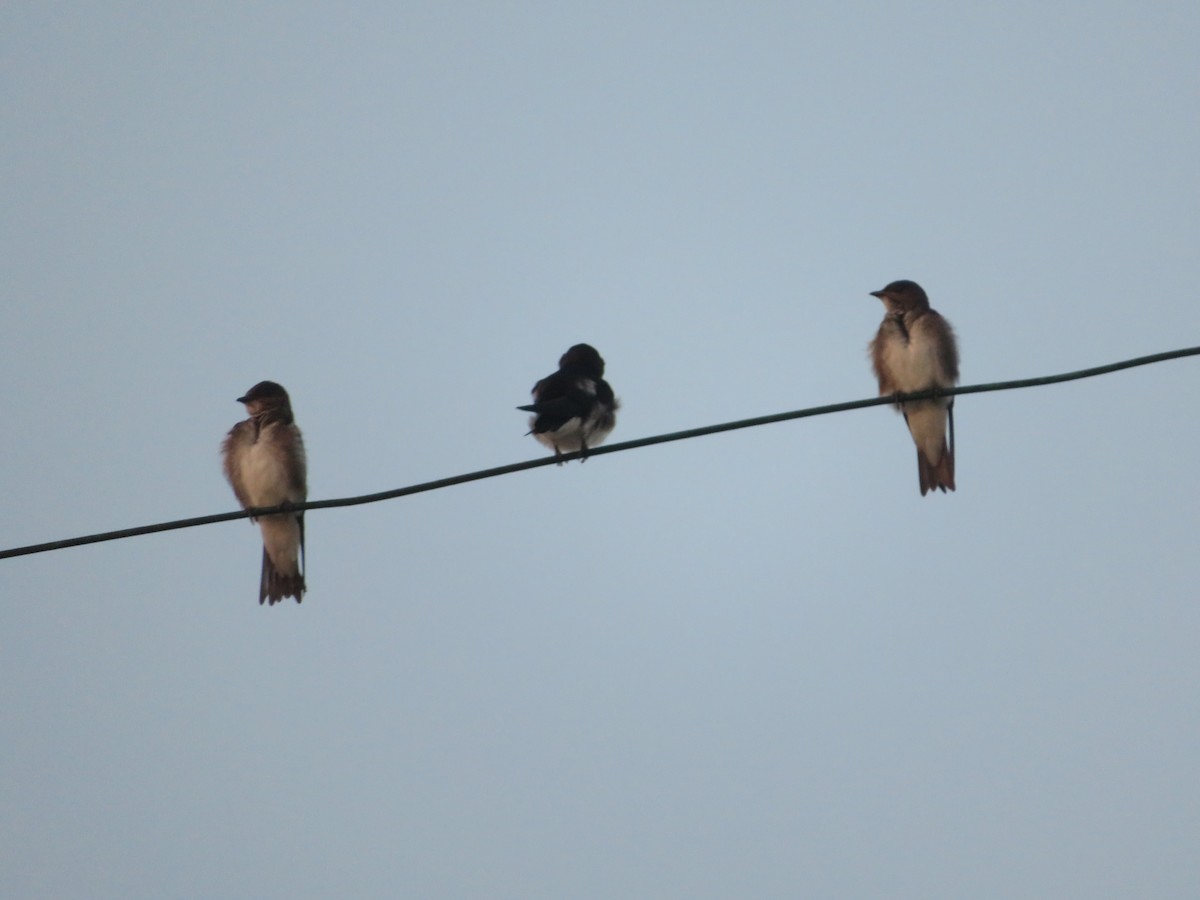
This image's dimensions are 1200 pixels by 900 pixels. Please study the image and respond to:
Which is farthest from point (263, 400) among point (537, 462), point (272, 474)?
point (537, 462)

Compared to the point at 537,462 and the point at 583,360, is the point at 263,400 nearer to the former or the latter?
the point at 583,360

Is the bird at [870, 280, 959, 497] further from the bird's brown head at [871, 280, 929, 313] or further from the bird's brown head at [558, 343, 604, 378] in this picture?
the bird's brown head at [558, 343, 604, 378]

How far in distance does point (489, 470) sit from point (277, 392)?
3562 mm

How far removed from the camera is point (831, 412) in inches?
221

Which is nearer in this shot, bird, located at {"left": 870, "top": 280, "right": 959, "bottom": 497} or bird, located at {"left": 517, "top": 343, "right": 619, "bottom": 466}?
bird, located at {"left": 517, "top": 343, "right": 619, "bottom": 466}

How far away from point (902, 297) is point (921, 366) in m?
0.52

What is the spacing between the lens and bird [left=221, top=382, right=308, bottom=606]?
28.0ft

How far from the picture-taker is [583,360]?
9672 millimetres

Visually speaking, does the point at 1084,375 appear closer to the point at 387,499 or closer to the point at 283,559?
the point at 387,499

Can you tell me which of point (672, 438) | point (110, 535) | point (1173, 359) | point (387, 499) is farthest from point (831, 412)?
point (110, 535)

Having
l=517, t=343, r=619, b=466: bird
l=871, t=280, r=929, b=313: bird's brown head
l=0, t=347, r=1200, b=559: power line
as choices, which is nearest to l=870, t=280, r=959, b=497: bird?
l=871, t=280, r=929, b=313: bird's brown head

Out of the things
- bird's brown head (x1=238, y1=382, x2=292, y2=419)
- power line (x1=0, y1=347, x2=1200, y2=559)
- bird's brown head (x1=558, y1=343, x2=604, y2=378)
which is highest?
bird's brown head (x1=558, y1=343, x2=604, y2=378)

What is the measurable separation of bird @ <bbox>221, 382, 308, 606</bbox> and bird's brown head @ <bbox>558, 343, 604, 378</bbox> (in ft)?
5.84

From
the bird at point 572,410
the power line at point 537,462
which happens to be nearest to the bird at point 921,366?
the bird at point 572,410
